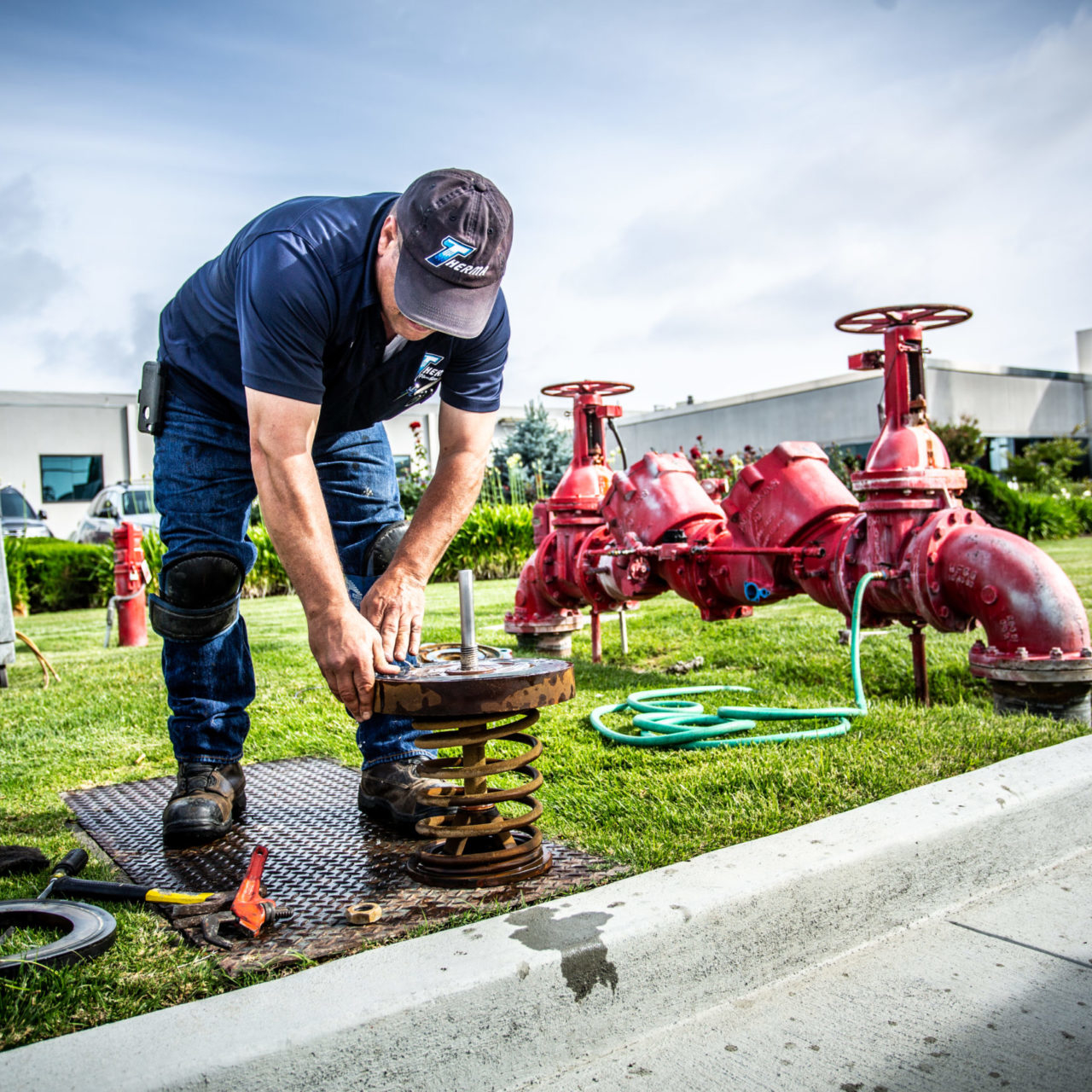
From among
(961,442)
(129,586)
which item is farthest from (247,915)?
(961,442)

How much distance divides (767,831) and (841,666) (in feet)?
8.13

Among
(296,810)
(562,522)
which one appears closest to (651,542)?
(562,522)

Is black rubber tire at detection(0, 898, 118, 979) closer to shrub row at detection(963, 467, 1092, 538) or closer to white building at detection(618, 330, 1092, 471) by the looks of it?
shrub row at detection(963, 467, 1092, 538)

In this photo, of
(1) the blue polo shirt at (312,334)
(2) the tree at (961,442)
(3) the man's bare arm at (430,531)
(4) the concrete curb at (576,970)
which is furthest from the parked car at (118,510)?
(2) the tree at (961,442)

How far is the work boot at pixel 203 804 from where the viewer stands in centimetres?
250

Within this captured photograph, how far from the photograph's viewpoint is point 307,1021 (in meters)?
1.46

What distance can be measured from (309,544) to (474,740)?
1.77 feet

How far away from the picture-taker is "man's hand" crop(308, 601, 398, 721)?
80.0 inches

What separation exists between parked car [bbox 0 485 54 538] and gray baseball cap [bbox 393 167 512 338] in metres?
15.1

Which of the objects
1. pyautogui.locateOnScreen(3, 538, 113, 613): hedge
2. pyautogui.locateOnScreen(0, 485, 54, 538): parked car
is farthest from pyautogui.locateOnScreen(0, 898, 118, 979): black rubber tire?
pyautogui.locateOnScreen(0, 485, 54, 538): parked car

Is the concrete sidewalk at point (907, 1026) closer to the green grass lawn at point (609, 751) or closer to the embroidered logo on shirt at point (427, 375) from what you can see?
the green grass lawn at point (609, 751)

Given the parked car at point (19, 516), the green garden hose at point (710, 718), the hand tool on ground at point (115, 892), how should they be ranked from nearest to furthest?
the hand tool on ground at point (115, 892)
the green garden hose at point (710, 718)
the parked car at point (19, 516)

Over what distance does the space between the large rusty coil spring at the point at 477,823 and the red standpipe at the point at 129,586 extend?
605cm

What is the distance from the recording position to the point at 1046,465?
21.5 metres
